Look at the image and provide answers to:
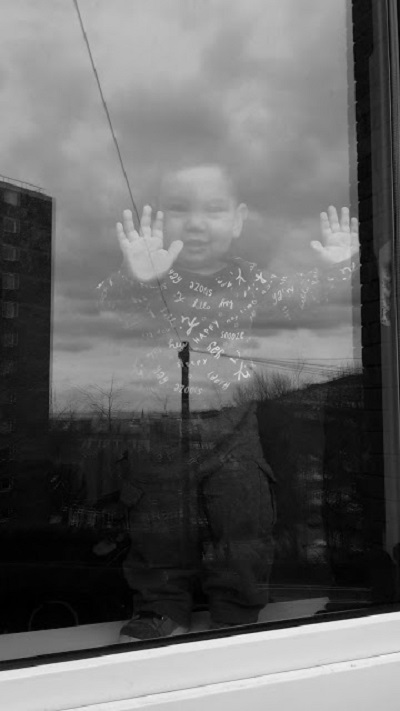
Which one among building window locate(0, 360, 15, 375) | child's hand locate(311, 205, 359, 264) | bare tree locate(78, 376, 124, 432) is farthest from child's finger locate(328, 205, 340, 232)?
building window locate(0, 360, 15, 375)

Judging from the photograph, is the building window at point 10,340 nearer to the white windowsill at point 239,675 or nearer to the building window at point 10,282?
the building window at point 10,282

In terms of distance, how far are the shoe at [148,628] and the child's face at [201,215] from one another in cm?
102

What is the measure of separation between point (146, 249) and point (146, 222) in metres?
0.14

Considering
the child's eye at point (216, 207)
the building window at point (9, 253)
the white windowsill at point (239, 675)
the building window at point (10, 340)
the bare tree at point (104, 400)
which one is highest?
the child's eye at point (216, 207)

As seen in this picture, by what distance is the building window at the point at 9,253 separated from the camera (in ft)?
6.69

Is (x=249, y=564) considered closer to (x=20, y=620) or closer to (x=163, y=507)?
(x=163, y=507)

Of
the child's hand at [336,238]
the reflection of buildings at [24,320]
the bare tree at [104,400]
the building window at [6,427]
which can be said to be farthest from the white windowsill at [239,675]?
the building window at [6,427]

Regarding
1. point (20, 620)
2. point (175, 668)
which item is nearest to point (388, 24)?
point (175, 668)

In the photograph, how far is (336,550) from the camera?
1.51 metres

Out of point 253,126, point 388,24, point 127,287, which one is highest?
point 253,126

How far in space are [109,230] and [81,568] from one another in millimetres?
1052

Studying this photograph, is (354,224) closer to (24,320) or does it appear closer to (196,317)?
(196,317)

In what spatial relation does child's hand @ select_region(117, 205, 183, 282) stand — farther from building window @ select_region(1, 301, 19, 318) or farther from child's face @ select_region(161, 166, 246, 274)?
building window @ select_region(1, 301, 19, 318)

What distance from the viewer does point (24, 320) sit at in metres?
2.16
